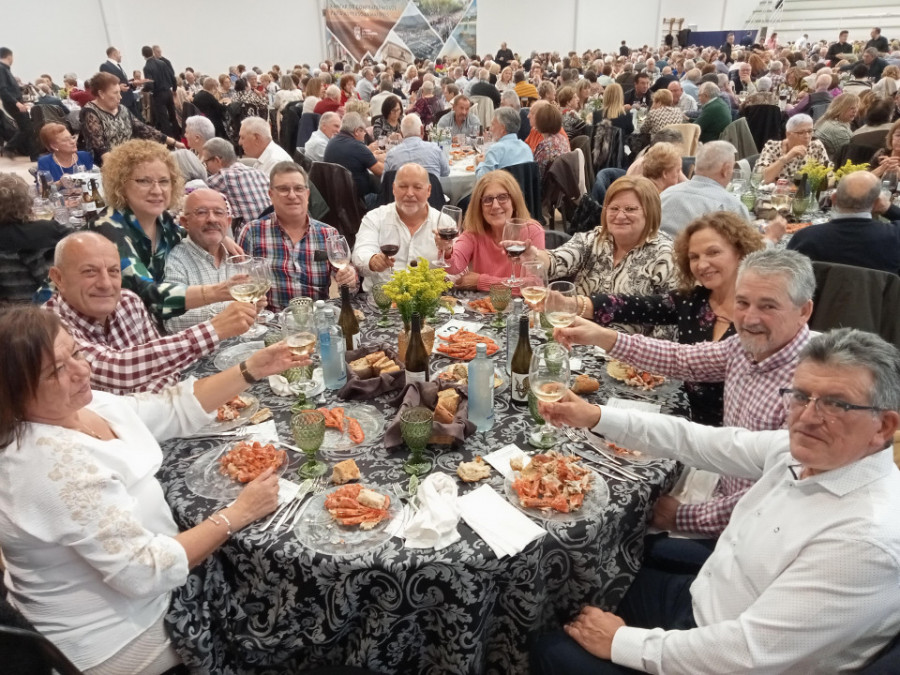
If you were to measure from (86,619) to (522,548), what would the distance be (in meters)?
1.07

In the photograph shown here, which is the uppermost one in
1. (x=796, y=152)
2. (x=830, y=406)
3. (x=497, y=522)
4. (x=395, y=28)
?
(x=395, y=28)

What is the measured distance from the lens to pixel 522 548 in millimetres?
1411

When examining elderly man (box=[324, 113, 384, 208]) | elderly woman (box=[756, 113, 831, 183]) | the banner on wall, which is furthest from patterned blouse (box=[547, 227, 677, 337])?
the banner on wall

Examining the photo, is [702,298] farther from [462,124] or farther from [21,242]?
[462,124]

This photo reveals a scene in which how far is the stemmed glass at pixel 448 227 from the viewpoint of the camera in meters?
2.82

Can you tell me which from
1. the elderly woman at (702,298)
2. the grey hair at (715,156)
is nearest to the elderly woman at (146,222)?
the elderly woman at (702,298)

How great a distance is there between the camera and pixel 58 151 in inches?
210

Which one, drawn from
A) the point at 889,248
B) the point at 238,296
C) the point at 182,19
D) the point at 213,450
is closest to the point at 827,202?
the point at 889,248

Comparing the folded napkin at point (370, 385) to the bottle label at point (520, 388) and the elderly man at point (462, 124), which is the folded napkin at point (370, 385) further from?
the elderly man at point (462, 124)

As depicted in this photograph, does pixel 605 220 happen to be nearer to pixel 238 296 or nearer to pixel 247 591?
pixel 238 296

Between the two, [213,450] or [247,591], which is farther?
[213,450]

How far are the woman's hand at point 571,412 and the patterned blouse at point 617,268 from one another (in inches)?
36.7

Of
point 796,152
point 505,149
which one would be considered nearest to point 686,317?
point 796,152

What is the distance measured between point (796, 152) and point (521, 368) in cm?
416
